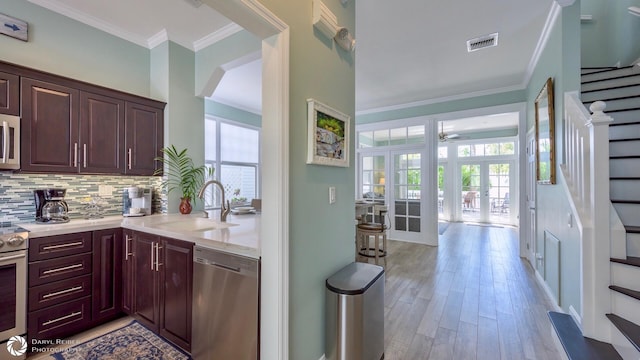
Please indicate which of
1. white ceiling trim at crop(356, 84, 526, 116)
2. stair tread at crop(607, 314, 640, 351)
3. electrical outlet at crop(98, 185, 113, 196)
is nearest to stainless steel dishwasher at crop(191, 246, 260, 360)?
electrical outlet at crop(98, 185, 113, 196)

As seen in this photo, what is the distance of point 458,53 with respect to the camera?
3.45 meters

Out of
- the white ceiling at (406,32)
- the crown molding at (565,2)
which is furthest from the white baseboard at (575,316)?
the white ceiling at (406,32)

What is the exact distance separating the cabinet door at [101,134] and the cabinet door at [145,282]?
882mm

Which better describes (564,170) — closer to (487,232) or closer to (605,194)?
(605,194)

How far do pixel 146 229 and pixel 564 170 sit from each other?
3.68 m

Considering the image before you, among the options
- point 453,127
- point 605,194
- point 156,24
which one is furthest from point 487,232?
point 156,24

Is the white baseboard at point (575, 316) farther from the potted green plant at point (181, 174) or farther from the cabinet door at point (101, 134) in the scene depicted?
the cabinet door at point (101, 134)

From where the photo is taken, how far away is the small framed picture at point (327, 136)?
1.56 m

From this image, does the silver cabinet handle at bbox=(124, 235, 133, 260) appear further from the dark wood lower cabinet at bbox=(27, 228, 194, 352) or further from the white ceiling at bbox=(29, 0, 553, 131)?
the white ceiling at bbox=(29, 0, 553, 131)

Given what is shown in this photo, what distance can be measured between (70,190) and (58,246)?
0.79 metres

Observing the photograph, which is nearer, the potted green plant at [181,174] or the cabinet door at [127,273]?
the cabinet door at [127,273]

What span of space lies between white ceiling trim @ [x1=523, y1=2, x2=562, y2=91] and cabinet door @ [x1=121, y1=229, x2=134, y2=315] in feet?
15.2

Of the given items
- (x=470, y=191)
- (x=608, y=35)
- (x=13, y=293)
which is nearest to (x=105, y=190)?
(x=13, y=293)

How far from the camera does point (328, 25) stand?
1.67 metres
